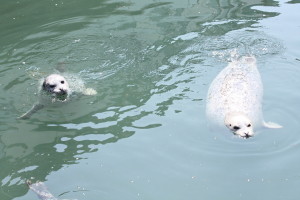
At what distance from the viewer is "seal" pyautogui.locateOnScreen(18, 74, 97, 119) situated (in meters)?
7.22

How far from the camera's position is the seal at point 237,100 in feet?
20.6

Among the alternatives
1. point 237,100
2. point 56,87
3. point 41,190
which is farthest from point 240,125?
point 56,87

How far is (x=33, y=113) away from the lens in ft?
23.5

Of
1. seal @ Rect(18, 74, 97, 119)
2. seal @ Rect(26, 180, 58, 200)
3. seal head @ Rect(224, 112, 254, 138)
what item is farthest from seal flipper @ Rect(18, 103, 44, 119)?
seal head @ Rect(224, 112, 254, 138)

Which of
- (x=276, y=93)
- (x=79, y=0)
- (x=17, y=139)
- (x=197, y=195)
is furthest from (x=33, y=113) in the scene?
(x=79, y=0)

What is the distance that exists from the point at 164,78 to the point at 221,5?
3.91 m

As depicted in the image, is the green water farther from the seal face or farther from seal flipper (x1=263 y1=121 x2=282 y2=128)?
the seal face

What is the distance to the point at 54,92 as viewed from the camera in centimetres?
721

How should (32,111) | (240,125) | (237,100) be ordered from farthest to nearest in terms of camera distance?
(32,111)
(237,100)
(240,125)

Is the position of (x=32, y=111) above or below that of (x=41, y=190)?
above

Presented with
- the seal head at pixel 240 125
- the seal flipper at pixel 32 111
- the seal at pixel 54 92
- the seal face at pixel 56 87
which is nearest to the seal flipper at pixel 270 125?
the seal head at pixel 240 125

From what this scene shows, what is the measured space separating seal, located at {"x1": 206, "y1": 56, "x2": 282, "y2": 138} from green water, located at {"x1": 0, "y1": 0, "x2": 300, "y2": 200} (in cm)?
15

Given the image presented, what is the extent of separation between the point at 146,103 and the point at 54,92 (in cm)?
149

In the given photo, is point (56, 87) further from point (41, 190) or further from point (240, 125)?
point (240, 125)
